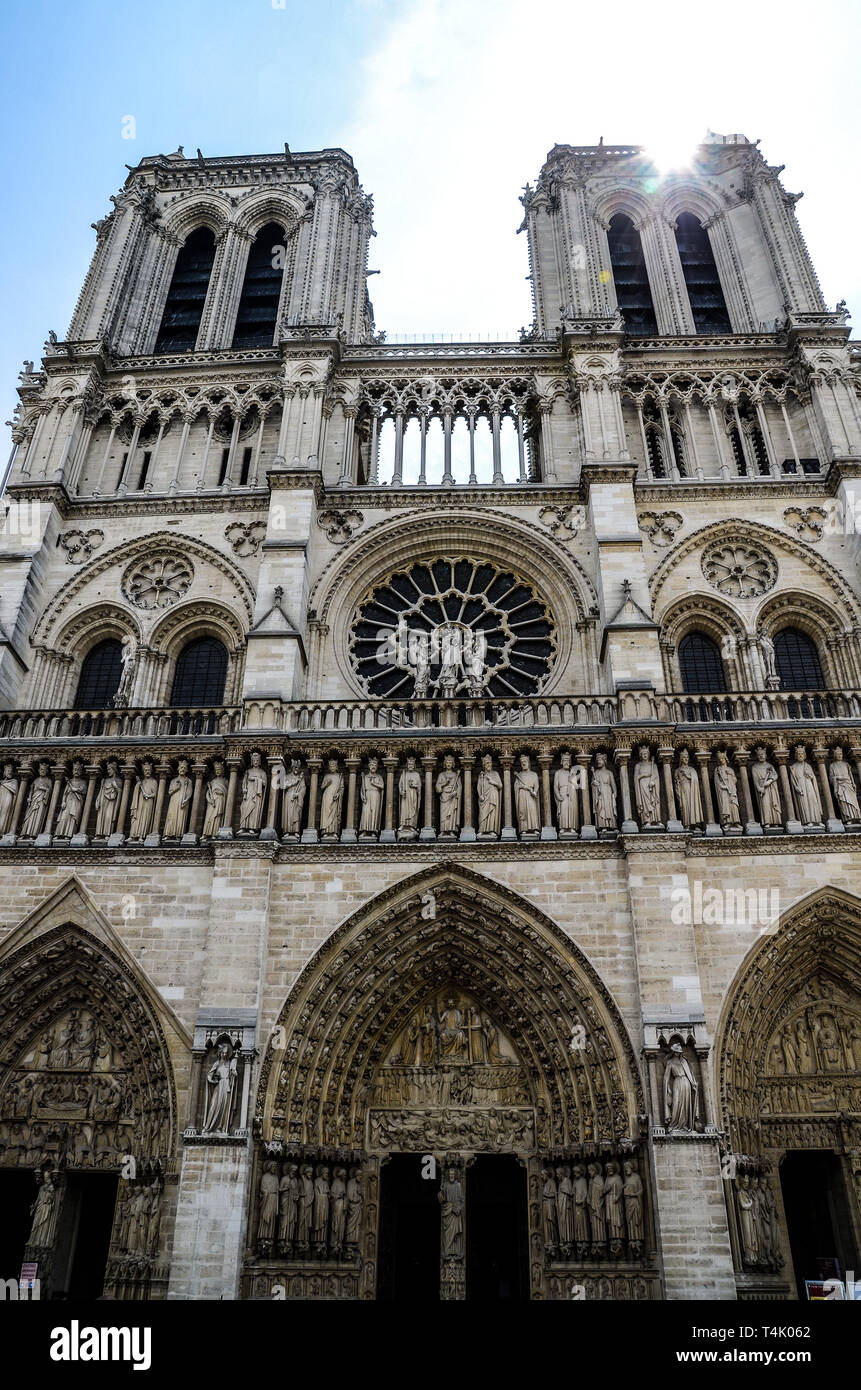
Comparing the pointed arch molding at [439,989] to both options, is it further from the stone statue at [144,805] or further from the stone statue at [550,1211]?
the stone statue at [144,805]

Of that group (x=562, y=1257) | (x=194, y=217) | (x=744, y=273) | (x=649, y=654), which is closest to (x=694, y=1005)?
(x=562, y=1257)

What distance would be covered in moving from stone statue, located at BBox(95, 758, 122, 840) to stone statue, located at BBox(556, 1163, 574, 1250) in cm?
752

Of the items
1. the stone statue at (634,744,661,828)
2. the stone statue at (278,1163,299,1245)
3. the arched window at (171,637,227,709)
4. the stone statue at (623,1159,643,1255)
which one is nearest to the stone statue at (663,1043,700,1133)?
the stone statue at (623,1159,643,1255)

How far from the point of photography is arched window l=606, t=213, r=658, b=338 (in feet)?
70.6

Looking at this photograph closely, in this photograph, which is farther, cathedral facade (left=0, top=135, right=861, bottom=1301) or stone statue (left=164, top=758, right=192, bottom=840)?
stone statue (left=164, top=758, right=192, bottom=840)

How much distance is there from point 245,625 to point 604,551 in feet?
20.2

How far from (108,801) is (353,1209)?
20.9ft

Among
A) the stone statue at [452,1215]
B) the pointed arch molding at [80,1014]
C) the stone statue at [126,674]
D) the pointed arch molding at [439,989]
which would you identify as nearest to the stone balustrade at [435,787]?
the pointed arch molding at [439,989]

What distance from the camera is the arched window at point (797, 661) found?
16.5m

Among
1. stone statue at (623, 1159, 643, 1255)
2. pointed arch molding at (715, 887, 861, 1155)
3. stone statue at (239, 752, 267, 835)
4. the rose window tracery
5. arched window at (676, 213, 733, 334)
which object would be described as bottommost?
stone statue at (623, 1159, 643, 1255)

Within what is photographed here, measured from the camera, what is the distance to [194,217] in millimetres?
23922

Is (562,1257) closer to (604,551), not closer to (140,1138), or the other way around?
(140,1138)

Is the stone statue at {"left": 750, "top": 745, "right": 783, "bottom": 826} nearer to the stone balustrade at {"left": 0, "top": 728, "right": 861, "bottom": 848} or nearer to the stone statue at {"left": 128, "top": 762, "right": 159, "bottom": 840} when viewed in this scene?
the stone balustrade at {"left": 0, "top": 728, "right": 861, "bottom": 848}

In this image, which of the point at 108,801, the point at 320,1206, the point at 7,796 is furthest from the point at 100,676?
the point at 320,1206
